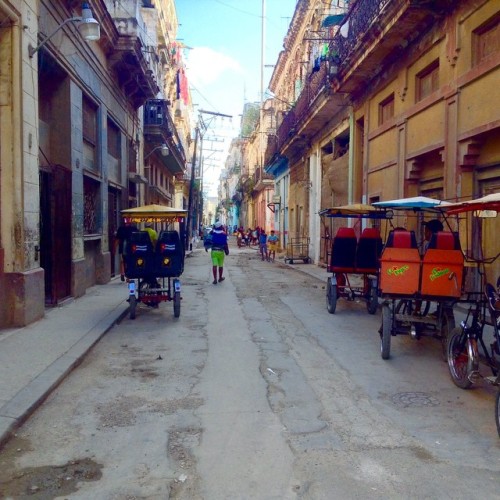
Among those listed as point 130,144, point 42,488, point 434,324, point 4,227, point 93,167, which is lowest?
point 42,488

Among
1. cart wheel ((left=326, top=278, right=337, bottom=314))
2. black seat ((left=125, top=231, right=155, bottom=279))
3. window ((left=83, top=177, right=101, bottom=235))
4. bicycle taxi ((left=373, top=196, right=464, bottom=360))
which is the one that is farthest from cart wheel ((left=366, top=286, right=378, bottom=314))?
window ((left=83, top=177, right=101, bottom=235))

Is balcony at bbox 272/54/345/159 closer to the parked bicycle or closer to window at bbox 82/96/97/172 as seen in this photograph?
window at bbox 82/96/97/172

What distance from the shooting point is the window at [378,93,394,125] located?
1534 centimetres

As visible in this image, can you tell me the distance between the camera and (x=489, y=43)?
10.1m

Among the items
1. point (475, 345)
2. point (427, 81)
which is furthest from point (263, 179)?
point (475, 345)

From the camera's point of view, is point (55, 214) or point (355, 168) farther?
point (355, 168)

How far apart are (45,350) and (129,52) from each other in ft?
35.2

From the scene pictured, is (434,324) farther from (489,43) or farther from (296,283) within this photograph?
(296,283)

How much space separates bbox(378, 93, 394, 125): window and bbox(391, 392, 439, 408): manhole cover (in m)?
11.1

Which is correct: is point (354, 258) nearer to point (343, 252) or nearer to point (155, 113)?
point (343, 252)

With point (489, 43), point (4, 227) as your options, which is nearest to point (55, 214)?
point (4, 227)

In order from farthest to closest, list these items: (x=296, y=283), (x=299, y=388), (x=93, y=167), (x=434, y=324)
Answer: (x=296, y=283)
(x=93, y=167)
(x=434, y=324)
(x=299, y=388)

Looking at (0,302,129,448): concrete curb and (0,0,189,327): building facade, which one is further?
(0,0,189,327): building facade

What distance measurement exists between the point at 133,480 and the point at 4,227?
568 cm
